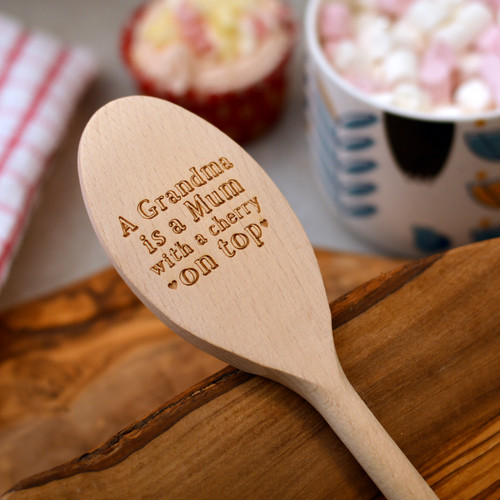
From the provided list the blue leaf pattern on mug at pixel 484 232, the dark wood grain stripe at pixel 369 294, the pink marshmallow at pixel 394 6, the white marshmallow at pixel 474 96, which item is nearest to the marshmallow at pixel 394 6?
the pink marshmallow at pixel 394 6

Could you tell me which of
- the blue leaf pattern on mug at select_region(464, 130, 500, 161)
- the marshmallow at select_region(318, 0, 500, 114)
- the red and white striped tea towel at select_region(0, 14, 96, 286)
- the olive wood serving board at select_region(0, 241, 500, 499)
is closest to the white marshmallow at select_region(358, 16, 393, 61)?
the marshmallow at select_region(318, 0, 500, 114)

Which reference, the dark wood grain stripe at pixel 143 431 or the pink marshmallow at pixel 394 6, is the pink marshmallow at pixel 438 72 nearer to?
the pink marshmallow at pixel 394 6

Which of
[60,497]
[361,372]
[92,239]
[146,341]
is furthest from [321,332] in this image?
[92,239]

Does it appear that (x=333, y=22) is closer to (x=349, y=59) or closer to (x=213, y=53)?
(x=349, y=59)

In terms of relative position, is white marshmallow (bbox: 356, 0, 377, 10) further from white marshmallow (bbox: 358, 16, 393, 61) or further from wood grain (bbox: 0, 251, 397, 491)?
wood grain (bbox: 0, 251, 397, 491)

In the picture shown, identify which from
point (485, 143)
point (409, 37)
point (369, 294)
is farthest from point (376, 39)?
point (369, 294)
